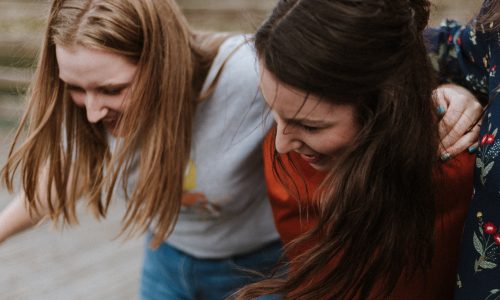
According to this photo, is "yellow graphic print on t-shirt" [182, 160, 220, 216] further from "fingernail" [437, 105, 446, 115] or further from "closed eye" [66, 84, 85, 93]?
"fingernail" [437, 105, 446, 115]

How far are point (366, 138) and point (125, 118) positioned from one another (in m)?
0.63

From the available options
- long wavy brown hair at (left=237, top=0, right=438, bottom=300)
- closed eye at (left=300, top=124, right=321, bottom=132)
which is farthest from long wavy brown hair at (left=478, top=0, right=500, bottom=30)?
closed eye at (left=300, top=124, right=321, bottom=132)

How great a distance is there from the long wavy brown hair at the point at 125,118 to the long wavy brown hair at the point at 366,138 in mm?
439

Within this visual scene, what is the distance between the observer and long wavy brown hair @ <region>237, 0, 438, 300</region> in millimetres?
1086

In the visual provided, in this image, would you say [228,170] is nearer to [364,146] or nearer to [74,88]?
[74,88]

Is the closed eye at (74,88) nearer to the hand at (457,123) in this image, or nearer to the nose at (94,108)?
the nose at (94,108)

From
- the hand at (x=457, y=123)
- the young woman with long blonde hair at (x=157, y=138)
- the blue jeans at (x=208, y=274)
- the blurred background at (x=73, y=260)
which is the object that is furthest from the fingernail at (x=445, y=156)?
the blurred background at (x=73, y=260)

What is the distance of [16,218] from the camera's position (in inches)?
70.6

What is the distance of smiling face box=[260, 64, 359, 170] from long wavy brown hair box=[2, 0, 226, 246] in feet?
1.54

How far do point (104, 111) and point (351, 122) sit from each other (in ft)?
2.11

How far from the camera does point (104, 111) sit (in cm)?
155

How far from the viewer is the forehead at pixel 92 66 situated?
150 centimetres

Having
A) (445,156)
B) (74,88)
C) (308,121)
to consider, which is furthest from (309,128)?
(74,88)

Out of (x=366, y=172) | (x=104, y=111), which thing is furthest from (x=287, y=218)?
(x=104, y=111)
